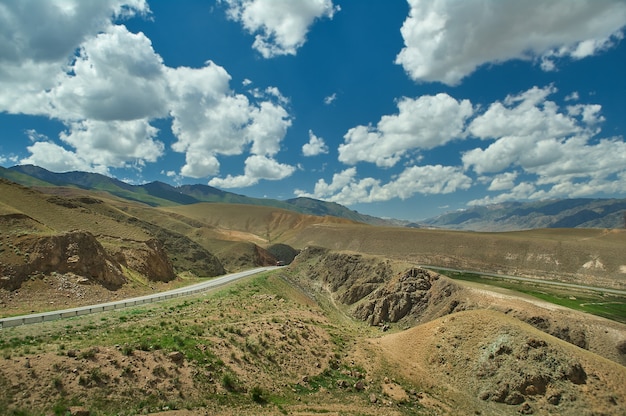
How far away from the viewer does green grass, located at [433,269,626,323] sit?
59394 mm

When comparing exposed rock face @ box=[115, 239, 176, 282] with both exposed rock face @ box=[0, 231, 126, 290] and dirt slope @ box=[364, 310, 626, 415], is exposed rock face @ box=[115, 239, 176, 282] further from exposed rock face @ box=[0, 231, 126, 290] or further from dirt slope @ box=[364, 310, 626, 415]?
dirt slope @ box=[364, 310, 626, 415]

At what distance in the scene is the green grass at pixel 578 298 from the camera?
59394mm

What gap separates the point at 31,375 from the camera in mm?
17453

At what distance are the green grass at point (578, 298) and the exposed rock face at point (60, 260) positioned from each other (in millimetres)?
67326

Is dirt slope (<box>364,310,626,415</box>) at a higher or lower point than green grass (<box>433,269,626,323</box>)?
lower

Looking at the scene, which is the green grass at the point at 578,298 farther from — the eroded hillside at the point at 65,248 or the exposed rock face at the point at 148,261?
the eroded hillside at the point at 65,248

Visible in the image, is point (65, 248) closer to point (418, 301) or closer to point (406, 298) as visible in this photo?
point (406, 298)

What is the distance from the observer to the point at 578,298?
71.1m

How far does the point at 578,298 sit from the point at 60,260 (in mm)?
83287

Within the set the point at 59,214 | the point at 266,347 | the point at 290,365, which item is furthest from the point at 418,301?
the point at 59,214

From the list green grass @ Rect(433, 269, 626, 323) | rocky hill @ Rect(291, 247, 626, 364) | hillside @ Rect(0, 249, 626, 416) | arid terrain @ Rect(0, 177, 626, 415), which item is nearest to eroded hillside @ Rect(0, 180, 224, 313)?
arid terrain @ Rect(0, 177, 626, 415)

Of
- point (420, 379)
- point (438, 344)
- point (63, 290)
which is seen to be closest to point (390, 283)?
point (438, 344)

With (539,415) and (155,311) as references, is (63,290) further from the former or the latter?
(539,415)

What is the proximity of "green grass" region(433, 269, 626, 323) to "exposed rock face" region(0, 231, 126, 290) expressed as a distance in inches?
2651
